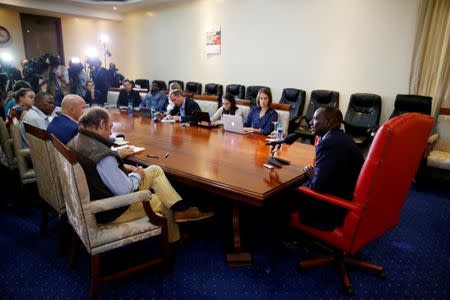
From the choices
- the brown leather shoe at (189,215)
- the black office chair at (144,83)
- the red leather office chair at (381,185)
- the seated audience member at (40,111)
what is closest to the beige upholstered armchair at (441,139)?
the red leather office chair at (381,185)

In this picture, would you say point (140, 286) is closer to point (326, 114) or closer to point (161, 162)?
point (161, 162)

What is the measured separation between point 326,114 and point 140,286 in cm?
156

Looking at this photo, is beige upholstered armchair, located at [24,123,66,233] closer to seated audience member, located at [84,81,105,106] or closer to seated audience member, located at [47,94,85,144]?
seated audience member, located at [47,94,85,144]

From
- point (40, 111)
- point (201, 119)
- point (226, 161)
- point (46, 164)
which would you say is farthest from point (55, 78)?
point (226, 161)

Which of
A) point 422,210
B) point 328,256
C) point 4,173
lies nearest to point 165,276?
point 328,256

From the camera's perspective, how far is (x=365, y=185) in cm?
149

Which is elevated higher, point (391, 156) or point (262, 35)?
point (262, 35)

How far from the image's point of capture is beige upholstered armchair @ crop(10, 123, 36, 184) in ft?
8.24

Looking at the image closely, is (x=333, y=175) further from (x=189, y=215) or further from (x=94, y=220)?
(x=94, y=220)

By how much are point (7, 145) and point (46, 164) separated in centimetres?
120

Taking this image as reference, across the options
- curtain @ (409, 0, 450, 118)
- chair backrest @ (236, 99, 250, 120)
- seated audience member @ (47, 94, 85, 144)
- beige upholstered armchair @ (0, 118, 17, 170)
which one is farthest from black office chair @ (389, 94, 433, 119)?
beige upholstered armchair @ (0, 118, 17, 170)

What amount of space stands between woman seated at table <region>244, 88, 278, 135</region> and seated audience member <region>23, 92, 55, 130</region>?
1977 mm

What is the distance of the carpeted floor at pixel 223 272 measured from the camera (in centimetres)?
176

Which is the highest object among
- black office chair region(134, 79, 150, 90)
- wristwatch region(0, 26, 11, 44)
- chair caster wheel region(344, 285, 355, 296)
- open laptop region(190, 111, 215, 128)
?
wristwatch region(0, 26, 11, 44)
